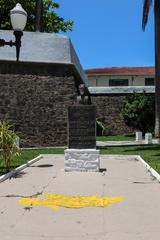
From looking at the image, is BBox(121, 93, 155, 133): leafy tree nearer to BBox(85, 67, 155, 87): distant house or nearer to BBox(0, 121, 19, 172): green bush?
BBox(85, 67, 155, 87): distant house

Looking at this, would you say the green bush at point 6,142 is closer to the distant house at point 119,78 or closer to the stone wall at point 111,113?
the stone wall at point 111,113

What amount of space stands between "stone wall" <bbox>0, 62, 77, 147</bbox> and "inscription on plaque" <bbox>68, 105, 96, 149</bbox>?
924 cm

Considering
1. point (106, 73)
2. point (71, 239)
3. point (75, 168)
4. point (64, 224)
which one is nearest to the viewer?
point (71, 239)

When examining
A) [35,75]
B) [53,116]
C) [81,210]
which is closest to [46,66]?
[35,75]

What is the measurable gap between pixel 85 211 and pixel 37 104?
15483 mm

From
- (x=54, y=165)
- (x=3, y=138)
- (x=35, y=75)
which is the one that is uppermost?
(x=35, y=75)

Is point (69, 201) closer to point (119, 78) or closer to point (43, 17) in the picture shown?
point (43, 17)

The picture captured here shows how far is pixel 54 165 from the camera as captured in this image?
1448cm

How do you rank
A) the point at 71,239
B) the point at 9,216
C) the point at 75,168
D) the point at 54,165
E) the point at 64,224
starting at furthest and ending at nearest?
the point at 54,165 → the point at 75,168 → the point at 9,216 → the point at 64,224 → the point at 71,239

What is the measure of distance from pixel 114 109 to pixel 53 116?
15.4m

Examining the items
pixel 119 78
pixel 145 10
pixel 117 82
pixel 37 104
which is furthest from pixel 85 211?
pixel 117 82

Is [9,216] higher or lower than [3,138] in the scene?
lower

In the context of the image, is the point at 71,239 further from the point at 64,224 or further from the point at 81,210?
the point at 81,210

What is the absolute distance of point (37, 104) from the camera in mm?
22266
